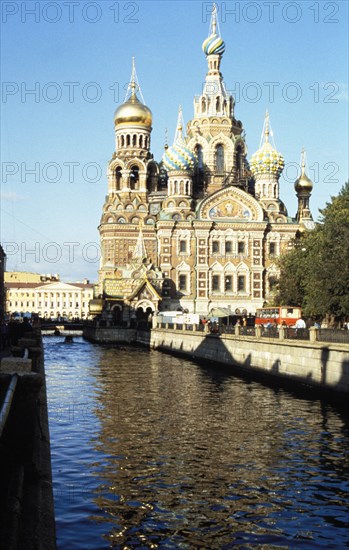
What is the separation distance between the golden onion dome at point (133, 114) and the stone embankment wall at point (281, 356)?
3872 cm

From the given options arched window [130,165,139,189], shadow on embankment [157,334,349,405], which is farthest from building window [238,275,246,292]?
shadow on embankment [157,334,349,405]

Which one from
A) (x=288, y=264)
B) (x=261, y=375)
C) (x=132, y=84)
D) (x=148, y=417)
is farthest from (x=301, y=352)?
(x=132, y=84)

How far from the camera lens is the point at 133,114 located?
85.9 metres

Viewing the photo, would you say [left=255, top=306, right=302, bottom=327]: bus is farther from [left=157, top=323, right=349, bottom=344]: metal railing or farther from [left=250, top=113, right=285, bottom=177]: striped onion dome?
[left=250, top=113, right=285, bottom=177]: striped onion dome

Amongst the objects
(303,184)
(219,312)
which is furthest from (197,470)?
(303,184)

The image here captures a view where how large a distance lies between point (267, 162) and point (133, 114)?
15.0 m

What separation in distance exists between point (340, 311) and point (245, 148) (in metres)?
48.8

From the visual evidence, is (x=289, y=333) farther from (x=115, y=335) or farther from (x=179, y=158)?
(x=179, y=158)

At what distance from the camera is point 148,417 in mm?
23203

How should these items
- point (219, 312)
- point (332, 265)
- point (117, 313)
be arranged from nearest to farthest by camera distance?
point (332, 265), point (219, 312), point (117, 313)

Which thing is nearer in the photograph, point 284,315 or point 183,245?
point 284,315

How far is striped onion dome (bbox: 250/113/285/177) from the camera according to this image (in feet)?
275

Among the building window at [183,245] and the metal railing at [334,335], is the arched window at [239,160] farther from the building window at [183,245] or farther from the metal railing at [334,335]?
the metal railing at [334,335]

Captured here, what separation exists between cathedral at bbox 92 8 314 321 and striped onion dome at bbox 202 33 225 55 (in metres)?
4.80
